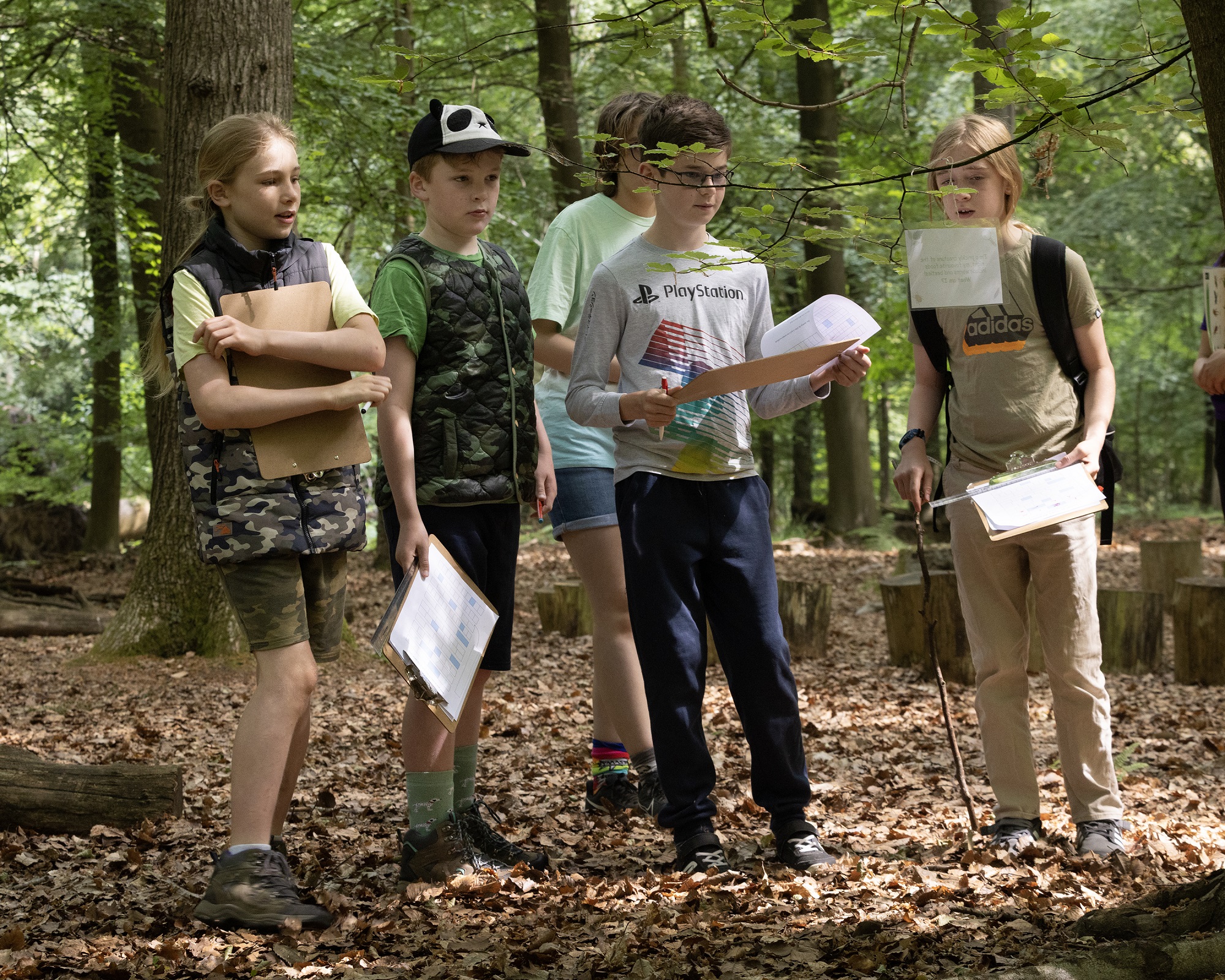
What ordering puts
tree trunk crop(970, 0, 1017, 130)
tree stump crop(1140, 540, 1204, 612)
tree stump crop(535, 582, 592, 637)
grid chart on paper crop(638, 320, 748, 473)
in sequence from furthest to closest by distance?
tree stump crop(1140, 540, 1204, 612) < tree stump crop(535, 582, 592, 637) < tree trunk crop(970, 0, 1017, 130) < grid chart on paper crop(638, 320, 748, 473)

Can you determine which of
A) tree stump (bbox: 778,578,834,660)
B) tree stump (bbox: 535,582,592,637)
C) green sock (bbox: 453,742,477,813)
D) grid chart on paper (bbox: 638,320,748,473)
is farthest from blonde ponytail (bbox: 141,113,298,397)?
tree stump (bbox: 535,582,592,637)

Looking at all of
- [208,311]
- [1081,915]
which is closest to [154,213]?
[208,311]

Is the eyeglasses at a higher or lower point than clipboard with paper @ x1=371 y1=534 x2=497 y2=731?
higher

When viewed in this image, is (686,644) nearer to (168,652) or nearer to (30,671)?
(168,652)

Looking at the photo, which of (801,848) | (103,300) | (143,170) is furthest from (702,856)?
(103,300)

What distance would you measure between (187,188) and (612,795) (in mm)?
4501

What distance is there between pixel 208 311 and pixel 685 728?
179cm

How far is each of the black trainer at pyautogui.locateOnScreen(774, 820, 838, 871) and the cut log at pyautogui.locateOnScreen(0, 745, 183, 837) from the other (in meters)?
2.09

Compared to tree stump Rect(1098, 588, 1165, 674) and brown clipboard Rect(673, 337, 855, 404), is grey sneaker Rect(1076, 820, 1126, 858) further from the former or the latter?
tree stump Rect(1098, 588, 1165, 674)

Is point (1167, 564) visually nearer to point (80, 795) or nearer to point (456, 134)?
point (456, 134)

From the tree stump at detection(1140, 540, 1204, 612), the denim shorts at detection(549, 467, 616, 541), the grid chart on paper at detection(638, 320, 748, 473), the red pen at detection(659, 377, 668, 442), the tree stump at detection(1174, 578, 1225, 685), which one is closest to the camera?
the red pen at detection(659, 377, 668, 442)

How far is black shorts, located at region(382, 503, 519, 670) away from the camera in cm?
319

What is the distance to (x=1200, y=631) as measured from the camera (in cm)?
614

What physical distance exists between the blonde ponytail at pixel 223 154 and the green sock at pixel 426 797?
1.33 meters
